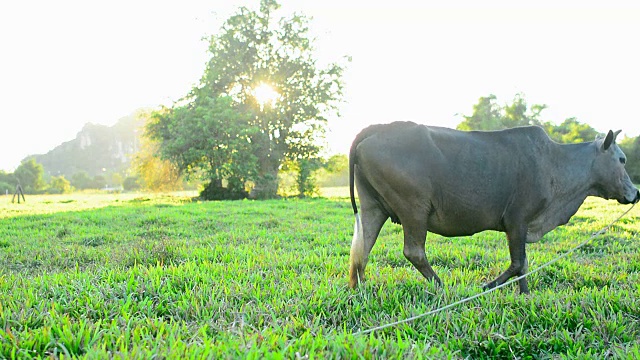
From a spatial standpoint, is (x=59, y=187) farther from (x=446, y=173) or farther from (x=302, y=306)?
(x=446, y=173)

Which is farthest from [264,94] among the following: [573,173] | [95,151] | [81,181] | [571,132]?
[95,151]

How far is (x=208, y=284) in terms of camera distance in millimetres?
4297

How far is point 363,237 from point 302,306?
1.04 meters

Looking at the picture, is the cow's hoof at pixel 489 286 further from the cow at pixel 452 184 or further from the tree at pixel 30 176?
the tree at pixel 30 176

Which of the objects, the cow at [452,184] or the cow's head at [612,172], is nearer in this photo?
the cow at [452,184]

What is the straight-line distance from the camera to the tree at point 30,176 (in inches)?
2549

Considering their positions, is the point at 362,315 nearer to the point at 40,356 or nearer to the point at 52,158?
the point at 40,356

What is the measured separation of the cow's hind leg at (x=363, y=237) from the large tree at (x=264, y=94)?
20.2 metres

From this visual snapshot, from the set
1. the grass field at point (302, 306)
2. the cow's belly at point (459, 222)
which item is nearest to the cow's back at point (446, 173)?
the cow's belly at point (459, 222)

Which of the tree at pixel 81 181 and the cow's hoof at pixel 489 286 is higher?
the tree at pixel 81 181

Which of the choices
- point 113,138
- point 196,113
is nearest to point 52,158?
point 113,138

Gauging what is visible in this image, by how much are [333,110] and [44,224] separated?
19.8m

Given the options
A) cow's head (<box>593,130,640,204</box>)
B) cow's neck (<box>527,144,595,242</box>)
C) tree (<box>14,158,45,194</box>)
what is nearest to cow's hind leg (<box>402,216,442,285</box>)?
cow's neck (<box>527,144,595,242</box>)

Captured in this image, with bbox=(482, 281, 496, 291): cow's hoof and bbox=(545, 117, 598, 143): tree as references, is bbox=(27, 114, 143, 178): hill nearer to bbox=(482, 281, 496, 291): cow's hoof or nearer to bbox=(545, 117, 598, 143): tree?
bbox=(545, 117, 598, 143): tree
